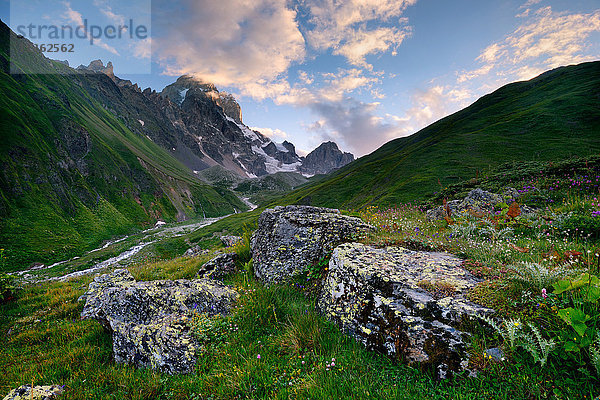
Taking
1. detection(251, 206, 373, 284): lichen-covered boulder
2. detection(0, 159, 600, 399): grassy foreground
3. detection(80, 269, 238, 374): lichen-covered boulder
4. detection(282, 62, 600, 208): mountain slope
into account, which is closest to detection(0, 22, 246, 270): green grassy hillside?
detection(80, 269, 238, 374): lichen-covered boulder

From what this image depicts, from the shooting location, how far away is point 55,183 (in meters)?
50.5

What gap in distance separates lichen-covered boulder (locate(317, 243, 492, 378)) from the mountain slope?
3613cm

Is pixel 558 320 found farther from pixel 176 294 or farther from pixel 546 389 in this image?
pixel 176 294

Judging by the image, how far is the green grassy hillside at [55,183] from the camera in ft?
125

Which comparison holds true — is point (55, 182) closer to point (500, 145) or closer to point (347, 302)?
point (347, 302)

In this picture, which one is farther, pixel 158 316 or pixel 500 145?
pixel 500 145

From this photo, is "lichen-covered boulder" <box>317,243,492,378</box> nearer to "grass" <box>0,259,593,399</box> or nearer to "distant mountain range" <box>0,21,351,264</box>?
"grass" <box>0,259,593,399</box>

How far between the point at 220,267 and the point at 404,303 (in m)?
7.00

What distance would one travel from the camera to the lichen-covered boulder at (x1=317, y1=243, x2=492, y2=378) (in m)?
3.18

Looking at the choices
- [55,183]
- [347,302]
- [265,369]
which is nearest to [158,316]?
[265,369]

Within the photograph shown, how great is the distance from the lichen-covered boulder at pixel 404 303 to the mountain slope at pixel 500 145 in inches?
1423

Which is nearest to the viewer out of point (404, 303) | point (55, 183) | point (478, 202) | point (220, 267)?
point (404, 303)

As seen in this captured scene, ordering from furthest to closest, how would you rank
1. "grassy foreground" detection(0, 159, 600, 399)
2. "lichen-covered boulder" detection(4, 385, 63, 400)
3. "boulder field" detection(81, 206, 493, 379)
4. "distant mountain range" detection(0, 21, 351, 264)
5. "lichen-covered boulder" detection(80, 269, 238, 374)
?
"distant mountain range" detection(0, 21, 351, 264)
"lichen-covered boulder" detection(80, 269, 238, 374)
"lichen-covered boulder" detection(4, 385, 63, 400)
"boulder field" detection(81, 206, 493, 379)
"grassy foreground" detection(0, 159, 600, 399)

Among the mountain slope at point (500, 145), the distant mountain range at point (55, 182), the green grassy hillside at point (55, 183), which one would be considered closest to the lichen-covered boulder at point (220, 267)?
the mountain slope at point (500, 145)
